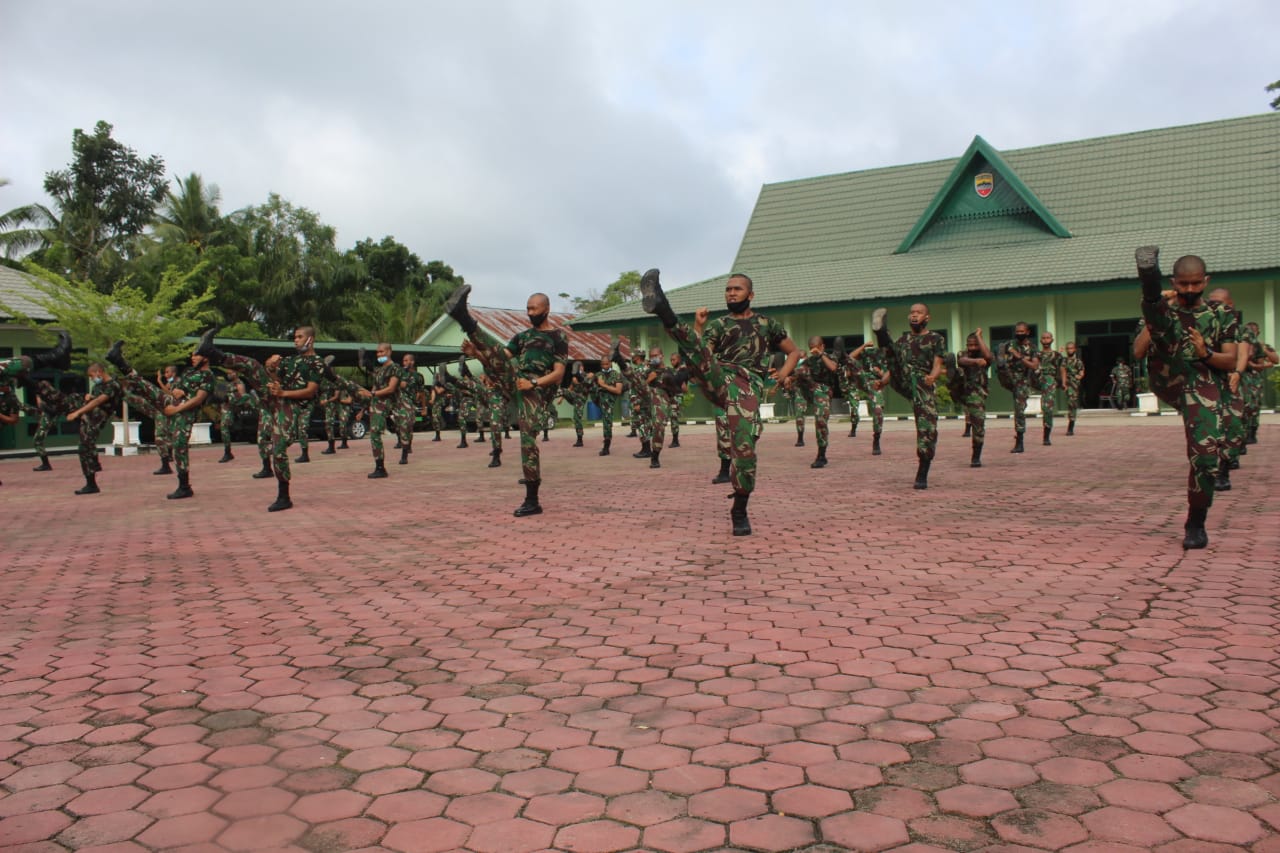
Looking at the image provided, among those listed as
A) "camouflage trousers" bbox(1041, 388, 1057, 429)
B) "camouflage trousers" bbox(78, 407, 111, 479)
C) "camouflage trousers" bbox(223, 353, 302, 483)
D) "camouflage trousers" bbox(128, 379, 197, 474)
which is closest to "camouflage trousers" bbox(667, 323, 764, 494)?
"camouflage trousers" bbox(223, 353, 302, 483)

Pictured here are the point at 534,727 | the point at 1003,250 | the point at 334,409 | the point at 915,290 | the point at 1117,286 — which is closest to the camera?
the point at 534,727

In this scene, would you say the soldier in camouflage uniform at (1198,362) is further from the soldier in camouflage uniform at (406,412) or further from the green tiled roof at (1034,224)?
the green tiled roof at (1034,224)

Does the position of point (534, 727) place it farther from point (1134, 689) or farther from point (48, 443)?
point (48, 443)

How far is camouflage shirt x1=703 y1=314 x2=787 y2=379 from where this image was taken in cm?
745

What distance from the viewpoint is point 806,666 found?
3943 mm

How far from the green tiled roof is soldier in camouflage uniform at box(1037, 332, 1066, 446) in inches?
315

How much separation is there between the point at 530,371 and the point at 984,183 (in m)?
23.1

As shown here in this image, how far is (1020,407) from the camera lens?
14.7 metres


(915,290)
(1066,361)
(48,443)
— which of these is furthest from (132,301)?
(1066,361)

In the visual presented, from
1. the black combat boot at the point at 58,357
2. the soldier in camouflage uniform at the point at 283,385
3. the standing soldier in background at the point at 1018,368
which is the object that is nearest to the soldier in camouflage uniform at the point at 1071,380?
the standing soldier in background at the point at 1018,368

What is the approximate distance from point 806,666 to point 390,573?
3342 millimetres

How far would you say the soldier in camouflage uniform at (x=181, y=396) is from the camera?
36.2 ft

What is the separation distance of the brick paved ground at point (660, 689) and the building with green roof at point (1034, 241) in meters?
18.7

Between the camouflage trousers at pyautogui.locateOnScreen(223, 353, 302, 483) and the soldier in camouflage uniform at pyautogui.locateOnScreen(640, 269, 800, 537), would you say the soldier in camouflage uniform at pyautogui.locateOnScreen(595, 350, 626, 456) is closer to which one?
the camouflage trousers at pyautogui.locateOnScreen(223, 353, 302, 483)
